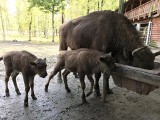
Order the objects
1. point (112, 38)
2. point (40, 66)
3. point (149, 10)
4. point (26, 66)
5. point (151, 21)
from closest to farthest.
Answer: point (40, 66)
point (26, 66)
point (112, 38)
point (149, 10)
point (151, 21)

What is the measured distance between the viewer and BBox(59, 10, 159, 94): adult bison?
4750 mm

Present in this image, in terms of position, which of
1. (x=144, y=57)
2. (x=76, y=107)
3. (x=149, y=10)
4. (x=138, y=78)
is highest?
(x=149, y=10)

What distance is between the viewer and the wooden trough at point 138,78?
12.8 ft

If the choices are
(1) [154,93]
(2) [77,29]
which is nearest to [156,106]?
(1) [154,93]

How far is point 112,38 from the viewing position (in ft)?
19.1

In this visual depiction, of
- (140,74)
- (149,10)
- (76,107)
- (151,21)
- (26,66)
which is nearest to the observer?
(140,74)

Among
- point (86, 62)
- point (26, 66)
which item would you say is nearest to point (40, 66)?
point (26, 66)

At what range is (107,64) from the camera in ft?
15.1

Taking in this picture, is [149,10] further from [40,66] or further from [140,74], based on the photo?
[40,66]

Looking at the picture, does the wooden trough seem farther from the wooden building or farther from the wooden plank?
the wooden building

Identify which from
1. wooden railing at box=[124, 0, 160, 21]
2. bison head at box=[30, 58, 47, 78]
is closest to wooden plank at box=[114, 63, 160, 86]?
bison head at box=[30, 58, 47, 78]

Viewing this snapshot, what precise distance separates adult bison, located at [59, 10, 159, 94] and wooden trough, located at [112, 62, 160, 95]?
509 mm

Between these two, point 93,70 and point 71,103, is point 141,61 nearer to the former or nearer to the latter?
point 93,70

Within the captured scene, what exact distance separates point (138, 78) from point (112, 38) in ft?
6.44
